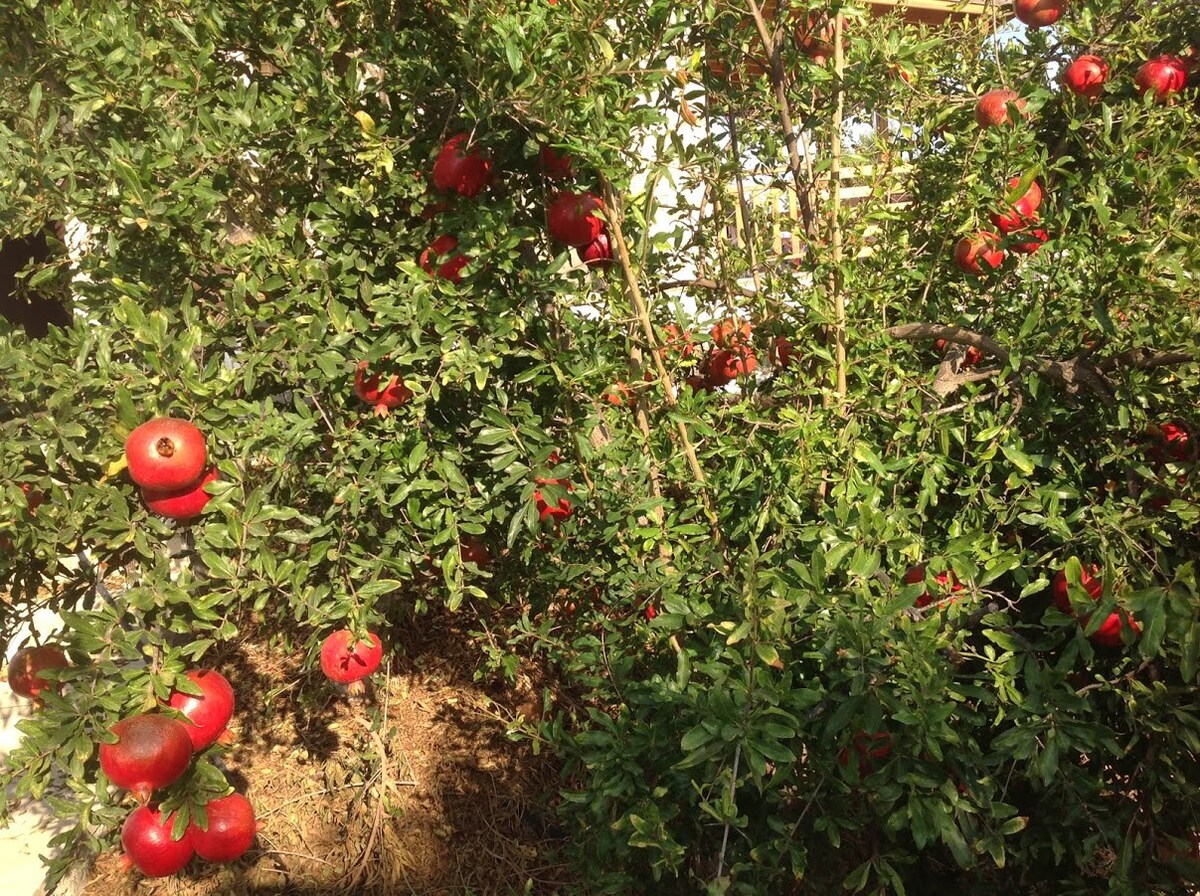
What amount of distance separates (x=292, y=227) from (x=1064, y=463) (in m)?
1.84

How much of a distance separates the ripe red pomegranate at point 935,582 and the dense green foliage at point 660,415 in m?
0.04

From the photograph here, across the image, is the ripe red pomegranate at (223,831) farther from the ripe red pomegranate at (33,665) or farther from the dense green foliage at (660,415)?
the ripe red pomegranate at (33,665)

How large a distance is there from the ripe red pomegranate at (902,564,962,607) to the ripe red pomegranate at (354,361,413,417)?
1160 mm

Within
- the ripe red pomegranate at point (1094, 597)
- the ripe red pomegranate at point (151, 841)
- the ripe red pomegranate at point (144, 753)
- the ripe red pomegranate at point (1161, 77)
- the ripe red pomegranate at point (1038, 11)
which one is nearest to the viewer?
the ripe red pomegranate at point (144, 753)

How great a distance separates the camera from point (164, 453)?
149 cm

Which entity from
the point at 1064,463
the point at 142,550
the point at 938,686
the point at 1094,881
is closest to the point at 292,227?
the point at 142,550

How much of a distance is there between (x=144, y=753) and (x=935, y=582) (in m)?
1.47

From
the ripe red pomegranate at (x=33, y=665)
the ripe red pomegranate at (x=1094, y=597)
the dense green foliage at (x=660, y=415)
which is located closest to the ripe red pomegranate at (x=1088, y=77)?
the dense green foliage at (x=660, y=415)

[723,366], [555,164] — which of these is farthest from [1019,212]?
[555,164]

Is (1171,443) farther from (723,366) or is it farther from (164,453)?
(164,453)

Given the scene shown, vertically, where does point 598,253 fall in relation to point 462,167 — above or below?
below

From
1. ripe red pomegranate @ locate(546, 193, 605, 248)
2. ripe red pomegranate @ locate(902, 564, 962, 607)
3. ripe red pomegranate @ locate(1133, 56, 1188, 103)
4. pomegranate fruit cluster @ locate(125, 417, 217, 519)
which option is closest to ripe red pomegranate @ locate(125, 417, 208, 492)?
pomegranate fruit cluster @ locate(125, 417, 217, 519)

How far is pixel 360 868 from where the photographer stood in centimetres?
268

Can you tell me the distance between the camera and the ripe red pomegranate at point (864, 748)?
1521 mm
